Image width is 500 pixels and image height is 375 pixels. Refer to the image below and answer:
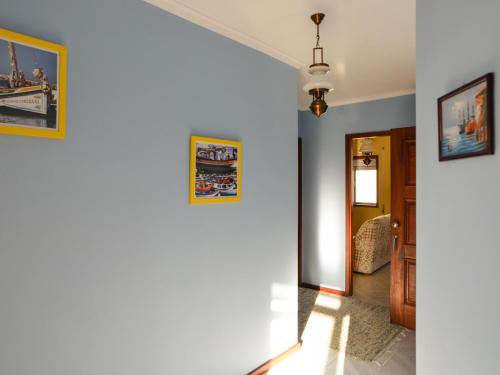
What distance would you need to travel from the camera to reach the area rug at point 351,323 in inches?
120

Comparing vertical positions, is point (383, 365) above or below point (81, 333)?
below

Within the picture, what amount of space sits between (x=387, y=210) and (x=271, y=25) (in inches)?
224

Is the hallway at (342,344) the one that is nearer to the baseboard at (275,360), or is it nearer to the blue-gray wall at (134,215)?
the baseboard at (275,360)

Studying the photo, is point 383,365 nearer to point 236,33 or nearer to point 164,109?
point 164,109

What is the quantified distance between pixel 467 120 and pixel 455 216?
36cm

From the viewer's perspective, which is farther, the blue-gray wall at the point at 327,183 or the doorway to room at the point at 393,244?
the blue-gray wall at the point at 327,183

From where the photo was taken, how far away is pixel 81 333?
160cm

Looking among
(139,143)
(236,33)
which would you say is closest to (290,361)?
(139,143)

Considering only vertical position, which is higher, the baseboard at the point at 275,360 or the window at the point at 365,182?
the window at the point at 365,182

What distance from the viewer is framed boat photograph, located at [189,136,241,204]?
2.11m

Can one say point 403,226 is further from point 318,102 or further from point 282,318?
point 318,102

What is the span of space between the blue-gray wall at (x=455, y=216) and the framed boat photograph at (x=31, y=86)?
1.67 m

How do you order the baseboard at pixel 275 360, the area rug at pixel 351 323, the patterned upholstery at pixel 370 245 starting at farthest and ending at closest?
1. the patterned upholstery at pixel 370 245
2. the area rug at pixel 351 323
3. the baseboard at pixel 275 360

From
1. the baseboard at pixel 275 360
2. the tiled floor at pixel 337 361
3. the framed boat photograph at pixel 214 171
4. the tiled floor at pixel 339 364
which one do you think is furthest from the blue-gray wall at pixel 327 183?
the framed boat photograph at pixel 214 171
